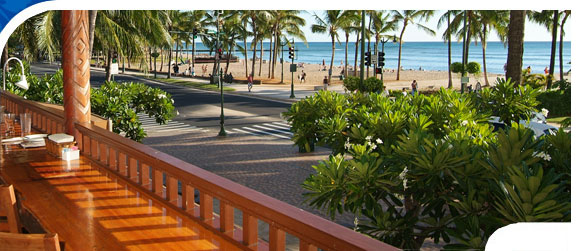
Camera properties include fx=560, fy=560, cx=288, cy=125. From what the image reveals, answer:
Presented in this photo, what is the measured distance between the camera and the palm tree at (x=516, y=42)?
→ 17.4 m

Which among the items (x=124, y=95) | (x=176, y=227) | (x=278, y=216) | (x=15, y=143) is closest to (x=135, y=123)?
(x=124, y=95)

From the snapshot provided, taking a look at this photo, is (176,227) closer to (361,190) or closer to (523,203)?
(361,190)

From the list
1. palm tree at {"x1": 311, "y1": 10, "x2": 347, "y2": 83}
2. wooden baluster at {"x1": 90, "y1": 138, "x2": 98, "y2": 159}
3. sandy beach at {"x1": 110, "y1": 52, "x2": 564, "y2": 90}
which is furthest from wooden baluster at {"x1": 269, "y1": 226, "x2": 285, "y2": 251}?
palm tree at {"x1": 311, "y1": 10, "x2": 347, "y2": 83}

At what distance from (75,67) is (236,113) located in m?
21.6

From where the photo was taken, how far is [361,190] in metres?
6.06

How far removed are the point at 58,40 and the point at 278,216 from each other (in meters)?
20.3

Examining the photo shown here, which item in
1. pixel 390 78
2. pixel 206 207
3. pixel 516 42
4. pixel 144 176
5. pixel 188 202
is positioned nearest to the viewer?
pixel 206 207

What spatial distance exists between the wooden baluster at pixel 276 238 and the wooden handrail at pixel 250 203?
0.04 metres

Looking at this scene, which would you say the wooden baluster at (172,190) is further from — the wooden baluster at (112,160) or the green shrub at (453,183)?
the wooden baluster at (112,160)

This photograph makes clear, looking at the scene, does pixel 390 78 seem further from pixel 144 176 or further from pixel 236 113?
pixel 144 176

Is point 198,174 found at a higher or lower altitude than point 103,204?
higher

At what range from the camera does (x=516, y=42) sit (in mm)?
17656

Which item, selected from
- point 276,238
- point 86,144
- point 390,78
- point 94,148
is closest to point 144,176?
point 94,148

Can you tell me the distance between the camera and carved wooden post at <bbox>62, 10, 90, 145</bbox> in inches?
298
